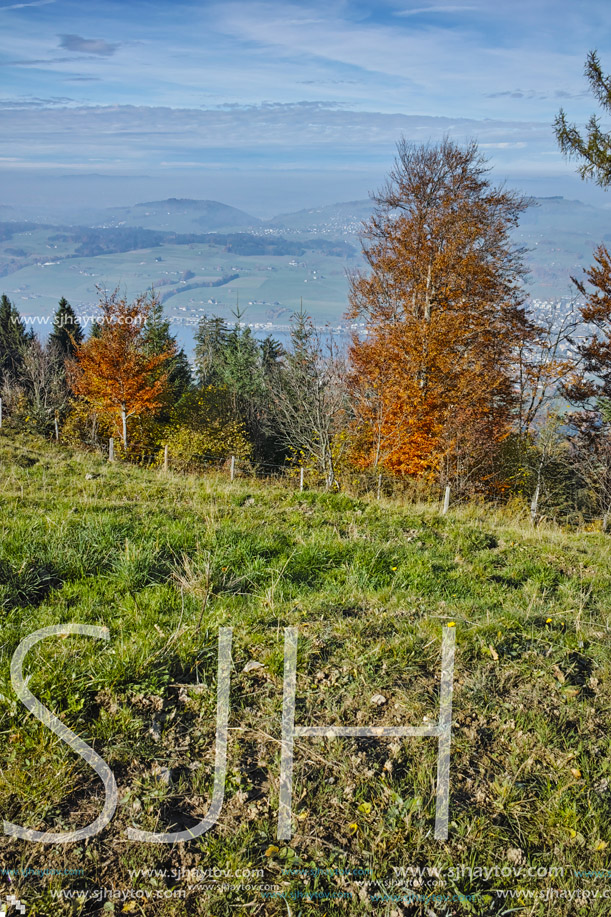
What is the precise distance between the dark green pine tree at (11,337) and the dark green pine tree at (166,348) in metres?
15.4

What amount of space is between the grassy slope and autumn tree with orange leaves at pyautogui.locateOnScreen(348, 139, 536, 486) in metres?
13.0

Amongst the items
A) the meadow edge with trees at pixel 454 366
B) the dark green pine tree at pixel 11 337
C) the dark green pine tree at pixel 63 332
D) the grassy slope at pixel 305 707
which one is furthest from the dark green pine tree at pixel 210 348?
the grassy slope at pixel 305 707

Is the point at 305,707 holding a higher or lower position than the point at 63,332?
lower

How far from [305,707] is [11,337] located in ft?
205

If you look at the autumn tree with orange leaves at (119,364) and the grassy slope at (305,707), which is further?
the autumn tree with orange leaves at (119,364)

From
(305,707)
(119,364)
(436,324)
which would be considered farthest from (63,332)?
(305,707)

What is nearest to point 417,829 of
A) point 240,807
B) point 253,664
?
point 240,807

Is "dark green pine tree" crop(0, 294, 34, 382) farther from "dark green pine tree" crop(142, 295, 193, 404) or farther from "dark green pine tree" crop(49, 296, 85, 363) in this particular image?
"dark green pine tree" crop(142, 295, 193, 404)

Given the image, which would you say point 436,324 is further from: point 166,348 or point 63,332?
point 63,332

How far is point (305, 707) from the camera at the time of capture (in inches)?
141

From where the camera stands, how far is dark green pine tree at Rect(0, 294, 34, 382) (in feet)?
182

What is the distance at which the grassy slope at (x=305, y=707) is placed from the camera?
266 centimetres

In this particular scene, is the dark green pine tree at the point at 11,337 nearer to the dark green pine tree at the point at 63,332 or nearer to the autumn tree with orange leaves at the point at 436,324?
the dark green pine tree at the point at 63,332

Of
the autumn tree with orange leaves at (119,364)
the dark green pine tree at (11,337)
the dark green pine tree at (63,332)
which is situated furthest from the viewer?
the dark green pine tree at (11,337)
